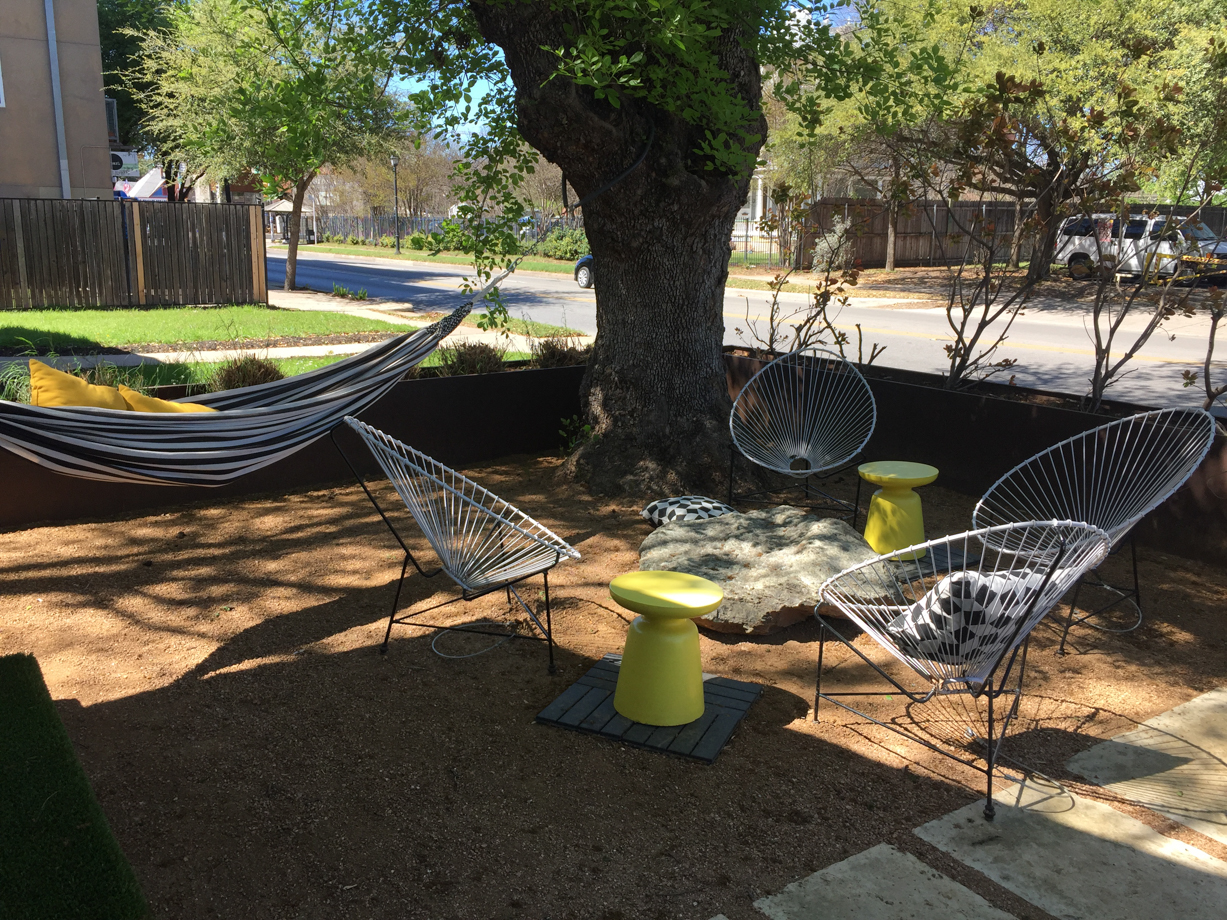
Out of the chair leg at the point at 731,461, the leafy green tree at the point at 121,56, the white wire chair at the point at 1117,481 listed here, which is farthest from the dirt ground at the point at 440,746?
the leafy green tree at the point at 121,56

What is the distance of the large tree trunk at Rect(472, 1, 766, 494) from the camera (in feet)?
16.8

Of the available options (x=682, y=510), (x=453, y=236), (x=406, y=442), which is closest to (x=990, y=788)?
(x=682, y=510)

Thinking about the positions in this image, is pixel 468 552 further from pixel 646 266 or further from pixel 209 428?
pixel 646 266

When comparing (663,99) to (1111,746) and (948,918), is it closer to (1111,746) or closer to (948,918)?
(1111,746)

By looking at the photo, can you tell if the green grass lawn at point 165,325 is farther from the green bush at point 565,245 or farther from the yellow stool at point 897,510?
the green bush at point 565,245

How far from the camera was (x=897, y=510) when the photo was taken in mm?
4816

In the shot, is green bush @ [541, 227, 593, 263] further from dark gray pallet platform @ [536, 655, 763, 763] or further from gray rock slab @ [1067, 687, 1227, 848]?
gray rock slab @ [1067, 687, 1227, 848]

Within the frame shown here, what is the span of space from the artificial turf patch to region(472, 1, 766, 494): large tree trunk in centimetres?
358

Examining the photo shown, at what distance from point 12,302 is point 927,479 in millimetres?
12798

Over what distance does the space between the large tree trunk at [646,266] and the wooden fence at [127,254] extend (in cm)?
986

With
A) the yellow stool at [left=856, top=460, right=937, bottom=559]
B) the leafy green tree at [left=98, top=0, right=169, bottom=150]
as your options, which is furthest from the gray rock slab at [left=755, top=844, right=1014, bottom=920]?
the leafy green tree at [left=98, top=0, right=169, bottom=150]

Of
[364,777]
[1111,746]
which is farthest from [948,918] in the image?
[364,777]

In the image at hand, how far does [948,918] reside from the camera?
229 cm

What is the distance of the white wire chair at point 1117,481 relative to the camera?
3.83m
